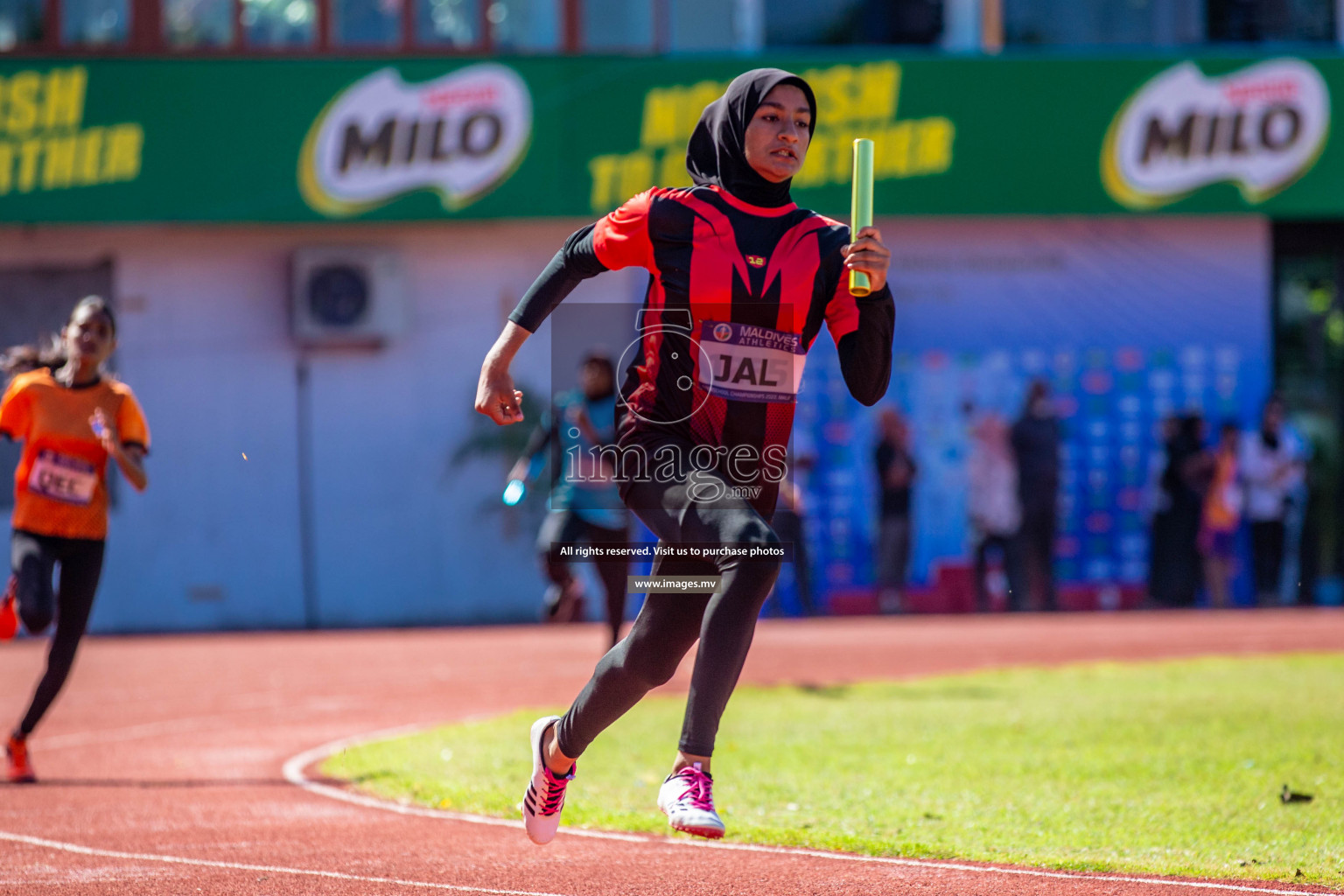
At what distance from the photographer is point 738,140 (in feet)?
16.1

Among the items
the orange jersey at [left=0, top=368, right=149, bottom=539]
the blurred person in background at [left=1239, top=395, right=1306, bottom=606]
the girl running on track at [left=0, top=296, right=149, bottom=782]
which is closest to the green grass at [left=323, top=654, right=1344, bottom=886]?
the girl running on track at [left=0, top=296, right=149, bottom=782]

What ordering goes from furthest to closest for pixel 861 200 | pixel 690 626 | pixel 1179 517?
pixel 1179 517 → pixel 690 626 → pixel 861 200

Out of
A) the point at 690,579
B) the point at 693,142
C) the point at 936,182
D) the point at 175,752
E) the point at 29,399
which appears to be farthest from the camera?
the point at 936,182

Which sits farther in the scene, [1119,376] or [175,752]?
[1119,376]

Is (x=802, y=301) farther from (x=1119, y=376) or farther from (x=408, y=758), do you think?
(x=1119, y=376)

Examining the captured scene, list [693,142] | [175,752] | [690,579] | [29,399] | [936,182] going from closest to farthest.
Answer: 1. [690,579]
2. [693,142]
3. [29,399]
4. [175,752]
5. [936,182]

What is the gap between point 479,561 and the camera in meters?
20.6

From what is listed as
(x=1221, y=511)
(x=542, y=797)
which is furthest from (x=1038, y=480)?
(x=542, y=797)

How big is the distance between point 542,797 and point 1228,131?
17.2 m

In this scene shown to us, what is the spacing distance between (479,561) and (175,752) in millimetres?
11054

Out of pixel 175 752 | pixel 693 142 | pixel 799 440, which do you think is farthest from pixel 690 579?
pixel 799 440

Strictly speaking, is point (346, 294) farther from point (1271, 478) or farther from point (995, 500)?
point (1271, 478)

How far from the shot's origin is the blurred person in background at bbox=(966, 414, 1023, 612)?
1916 centimetres

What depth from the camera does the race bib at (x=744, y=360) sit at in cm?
485
